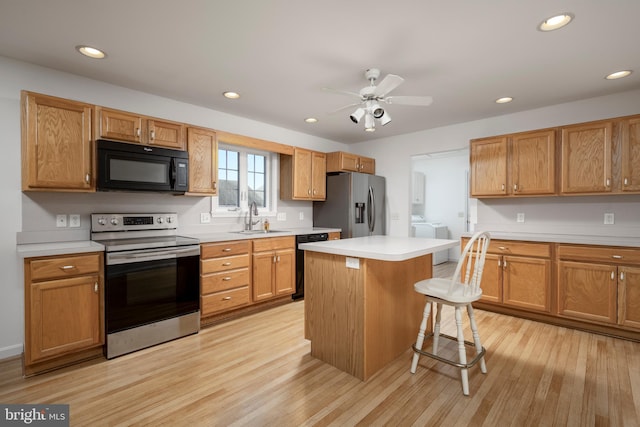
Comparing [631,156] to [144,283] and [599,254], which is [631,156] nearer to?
[599,254]

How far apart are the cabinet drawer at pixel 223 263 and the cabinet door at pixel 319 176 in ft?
5.16

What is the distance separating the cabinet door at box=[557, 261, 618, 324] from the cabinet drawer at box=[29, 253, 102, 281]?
4193 mm

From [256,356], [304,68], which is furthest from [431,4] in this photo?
[256,356]

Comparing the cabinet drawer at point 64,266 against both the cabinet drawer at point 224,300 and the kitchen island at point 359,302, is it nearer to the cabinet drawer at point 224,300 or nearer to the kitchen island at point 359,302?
the cabinet drawer at point 224,300

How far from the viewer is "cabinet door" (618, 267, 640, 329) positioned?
273 cm

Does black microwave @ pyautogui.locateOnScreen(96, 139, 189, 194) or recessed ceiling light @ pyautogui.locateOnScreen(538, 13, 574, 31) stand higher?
recessed ceiling light @ pyautogui.locateOnScreen(538, 13, 574, 31)

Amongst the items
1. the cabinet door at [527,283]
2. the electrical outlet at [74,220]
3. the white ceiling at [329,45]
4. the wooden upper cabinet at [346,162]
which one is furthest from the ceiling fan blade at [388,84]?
the electrical outlet at [74,220]

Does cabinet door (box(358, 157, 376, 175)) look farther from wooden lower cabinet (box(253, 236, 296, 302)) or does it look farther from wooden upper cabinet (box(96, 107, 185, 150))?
wooden upper cabinet (box(96, 107, 185, 150))

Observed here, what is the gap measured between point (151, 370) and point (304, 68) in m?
2.62

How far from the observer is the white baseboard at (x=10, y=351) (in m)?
2.39

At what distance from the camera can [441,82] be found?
9.41 ft

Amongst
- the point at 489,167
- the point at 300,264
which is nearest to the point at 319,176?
the point at 300,264

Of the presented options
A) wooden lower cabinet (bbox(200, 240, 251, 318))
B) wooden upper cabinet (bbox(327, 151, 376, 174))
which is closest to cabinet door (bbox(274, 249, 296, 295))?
wooden lower cabinet (bbox(200, 240, 251, 318))

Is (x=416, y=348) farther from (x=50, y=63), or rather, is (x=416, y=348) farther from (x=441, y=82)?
(x=50, y=63)
